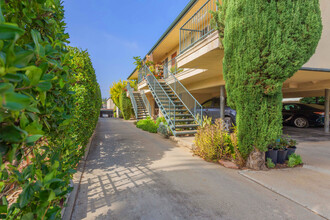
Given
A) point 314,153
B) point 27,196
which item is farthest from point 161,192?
point 314,153

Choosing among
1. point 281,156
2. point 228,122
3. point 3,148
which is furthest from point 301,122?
point 3,148

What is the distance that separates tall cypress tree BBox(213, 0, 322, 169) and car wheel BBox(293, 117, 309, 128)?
9.01m

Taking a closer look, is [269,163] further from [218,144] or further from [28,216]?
[28,216]

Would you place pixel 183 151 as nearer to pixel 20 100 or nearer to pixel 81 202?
pixel 81 202

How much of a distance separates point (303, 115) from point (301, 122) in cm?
45

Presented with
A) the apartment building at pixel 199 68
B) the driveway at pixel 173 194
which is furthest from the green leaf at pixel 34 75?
the apartment building at pixel 199 68

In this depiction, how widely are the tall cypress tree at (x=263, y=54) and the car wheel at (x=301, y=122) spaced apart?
9.01 meters

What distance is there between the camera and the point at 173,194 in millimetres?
2523

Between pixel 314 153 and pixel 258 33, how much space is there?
4.12 m

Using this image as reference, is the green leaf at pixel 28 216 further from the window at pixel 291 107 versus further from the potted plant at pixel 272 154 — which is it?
the window at pixel 291 107

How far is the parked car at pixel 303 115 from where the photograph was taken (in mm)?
9867

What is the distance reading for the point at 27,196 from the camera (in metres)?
0.75

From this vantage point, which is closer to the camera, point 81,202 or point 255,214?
point 255,214

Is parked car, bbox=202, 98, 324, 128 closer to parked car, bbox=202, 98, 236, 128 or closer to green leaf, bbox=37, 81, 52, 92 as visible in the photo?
parked car, bbox=202, 98, 236, 128
